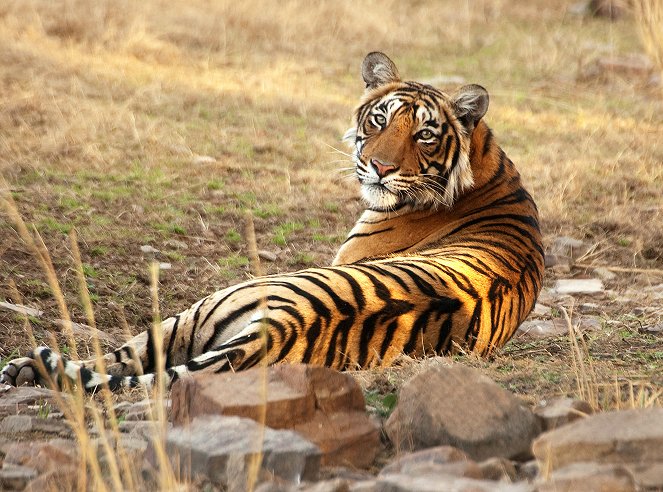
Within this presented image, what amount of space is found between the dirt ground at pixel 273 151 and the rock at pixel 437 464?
2.09 feet

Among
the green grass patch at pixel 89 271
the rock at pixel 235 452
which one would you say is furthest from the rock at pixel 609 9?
the rock at pixel 235 452

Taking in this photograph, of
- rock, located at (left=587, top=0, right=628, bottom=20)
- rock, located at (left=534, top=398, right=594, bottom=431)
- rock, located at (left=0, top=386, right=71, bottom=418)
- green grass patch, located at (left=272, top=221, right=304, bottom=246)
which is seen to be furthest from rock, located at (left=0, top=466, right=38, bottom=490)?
rock, located at (left=587, top=0, right=628, bottom=20)

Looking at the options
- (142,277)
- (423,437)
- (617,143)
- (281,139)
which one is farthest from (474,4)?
(423,437)

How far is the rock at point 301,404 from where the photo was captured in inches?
121

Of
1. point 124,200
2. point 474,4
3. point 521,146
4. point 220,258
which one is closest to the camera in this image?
point 220,258

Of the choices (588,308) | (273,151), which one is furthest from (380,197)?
(273,151)

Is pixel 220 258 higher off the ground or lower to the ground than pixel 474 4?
lower

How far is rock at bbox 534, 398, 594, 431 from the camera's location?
10.2 feet

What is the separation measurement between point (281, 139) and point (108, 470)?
5758 mm

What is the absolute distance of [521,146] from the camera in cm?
904

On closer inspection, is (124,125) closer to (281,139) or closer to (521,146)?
(281,139)

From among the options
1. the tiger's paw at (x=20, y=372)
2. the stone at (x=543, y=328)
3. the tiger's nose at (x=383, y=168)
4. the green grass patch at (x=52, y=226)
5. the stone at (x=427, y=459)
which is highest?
the tiger's nose at (x=383, y=168)

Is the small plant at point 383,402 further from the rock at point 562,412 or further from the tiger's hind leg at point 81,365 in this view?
the tiger's hind leg at point 81,365

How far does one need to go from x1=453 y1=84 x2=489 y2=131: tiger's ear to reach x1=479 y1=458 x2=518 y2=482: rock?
2.69 m
